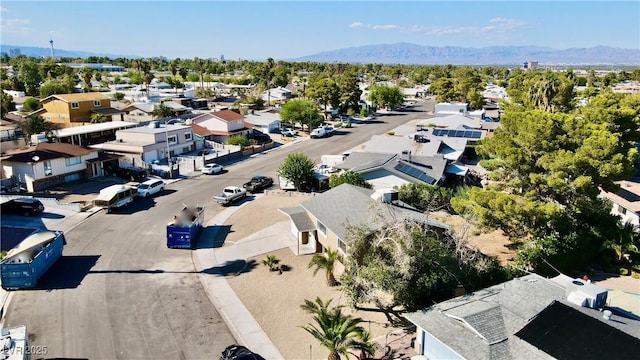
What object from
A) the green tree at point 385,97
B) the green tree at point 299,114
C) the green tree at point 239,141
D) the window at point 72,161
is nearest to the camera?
the window at point 72,161

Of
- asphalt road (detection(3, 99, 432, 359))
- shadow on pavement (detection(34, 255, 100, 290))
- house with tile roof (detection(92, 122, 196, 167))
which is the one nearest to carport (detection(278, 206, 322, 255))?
asphalt road (detection(3, 99, 432, 359))

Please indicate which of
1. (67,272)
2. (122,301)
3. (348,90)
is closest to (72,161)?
(67,272)

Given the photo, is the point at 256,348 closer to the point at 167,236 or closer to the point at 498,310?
the point at 498,310

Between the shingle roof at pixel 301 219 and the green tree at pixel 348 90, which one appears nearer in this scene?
Answer: the shingle roof at pixel 301 219

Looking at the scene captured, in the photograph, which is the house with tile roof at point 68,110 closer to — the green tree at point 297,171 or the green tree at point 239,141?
the green tree at point 239,141

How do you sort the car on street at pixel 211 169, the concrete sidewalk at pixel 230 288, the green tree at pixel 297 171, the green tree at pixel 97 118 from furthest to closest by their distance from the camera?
1. the green tree at pixel 97 118
2. the car on street at pixel 211 169
3. the green tree at pixel 297 171
4. the concrete sidewalk at pixel 230 288

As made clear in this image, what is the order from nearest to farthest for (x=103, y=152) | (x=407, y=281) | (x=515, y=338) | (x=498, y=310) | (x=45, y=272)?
(x=515, y=338) → (x=498, y=310) → (x=407, y=281) → (x=45, y=272) → (x=103, y=152)

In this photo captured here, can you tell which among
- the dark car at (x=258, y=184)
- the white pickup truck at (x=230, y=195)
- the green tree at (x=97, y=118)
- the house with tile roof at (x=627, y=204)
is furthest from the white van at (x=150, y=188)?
the house with tile roof at (x=627, y=204)

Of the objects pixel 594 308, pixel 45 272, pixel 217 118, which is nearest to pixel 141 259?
pixel 45 272
